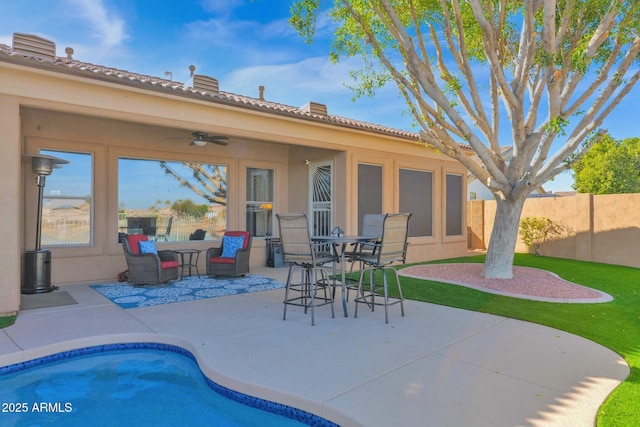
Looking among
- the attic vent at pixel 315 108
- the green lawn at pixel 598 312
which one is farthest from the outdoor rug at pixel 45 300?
the attic vent at pixel 315 108

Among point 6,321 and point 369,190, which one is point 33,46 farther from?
point 369,190

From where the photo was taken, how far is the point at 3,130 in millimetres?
5379

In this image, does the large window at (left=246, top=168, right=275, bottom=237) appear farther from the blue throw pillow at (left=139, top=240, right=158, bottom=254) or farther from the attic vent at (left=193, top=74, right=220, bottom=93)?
the blue throw pillow at (left=139, top=240, right=158, bottom=254)

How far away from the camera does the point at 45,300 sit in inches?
253

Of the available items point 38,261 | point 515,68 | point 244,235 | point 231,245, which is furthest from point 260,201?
point 515,68

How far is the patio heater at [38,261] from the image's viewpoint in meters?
6.90

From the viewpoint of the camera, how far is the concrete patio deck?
2957 mm

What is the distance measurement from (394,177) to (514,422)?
8.69m

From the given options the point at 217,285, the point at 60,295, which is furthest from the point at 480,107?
the point at 60,295

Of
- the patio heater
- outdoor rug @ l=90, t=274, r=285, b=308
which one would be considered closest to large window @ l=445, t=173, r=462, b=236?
outdoor rug @ l=90, t=274, r=285, b=308

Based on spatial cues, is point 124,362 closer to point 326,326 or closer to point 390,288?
point 326,326

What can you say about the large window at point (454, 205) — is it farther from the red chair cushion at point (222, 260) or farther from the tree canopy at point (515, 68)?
the red chair cushion at point (222, 260)

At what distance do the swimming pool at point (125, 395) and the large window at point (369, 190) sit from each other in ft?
21.7

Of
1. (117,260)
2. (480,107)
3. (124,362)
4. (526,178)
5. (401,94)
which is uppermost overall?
(401,94)
